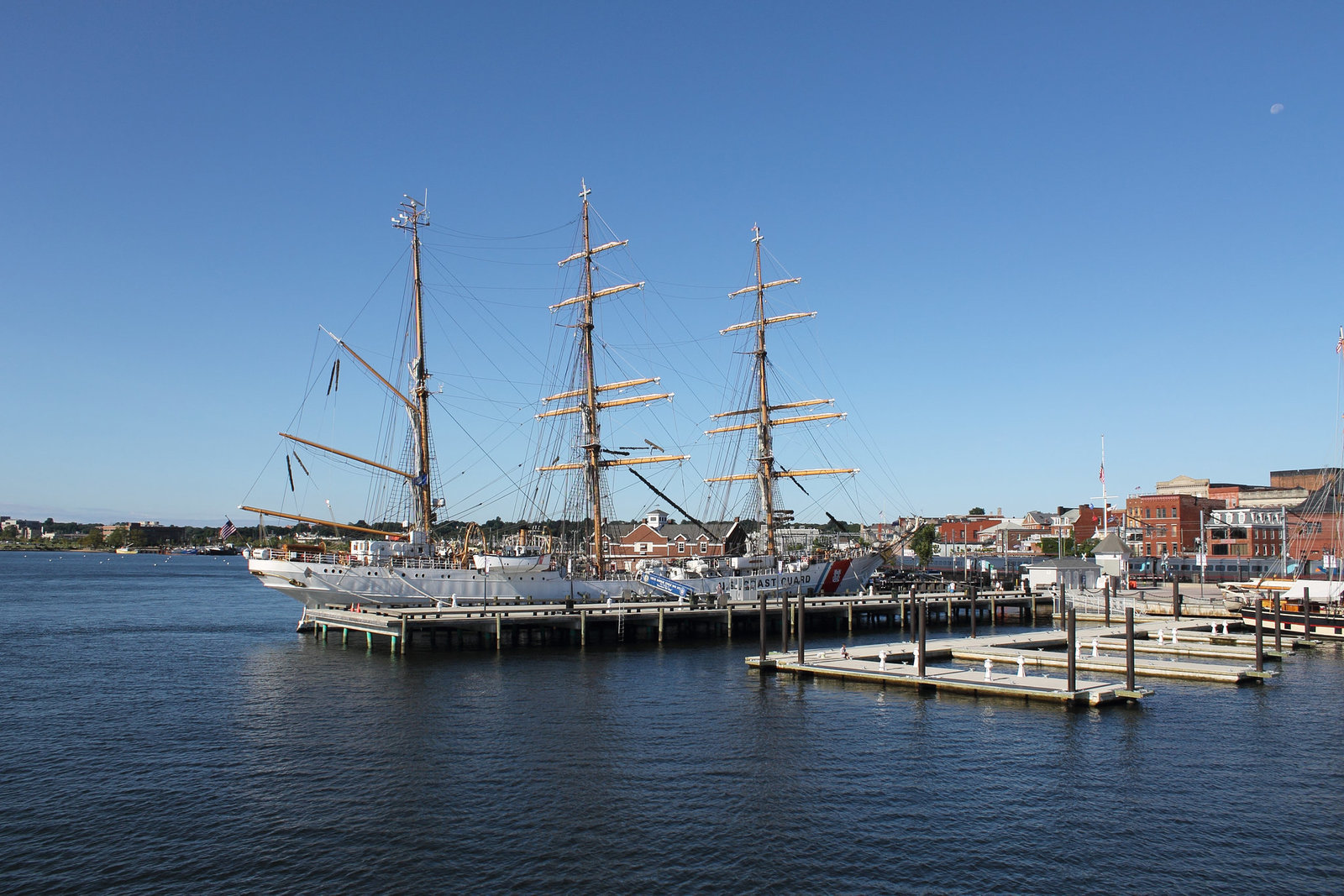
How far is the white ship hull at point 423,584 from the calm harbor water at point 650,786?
46.5 feet

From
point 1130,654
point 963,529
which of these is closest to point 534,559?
point 1130,654

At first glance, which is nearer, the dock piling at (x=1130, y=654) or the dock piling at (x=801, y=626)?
the dock piling at (x=1130, y=654)

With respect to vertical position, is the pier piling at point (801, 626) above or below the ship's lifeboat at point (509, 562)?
below

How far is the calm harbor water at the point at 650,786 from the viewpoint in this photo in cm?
1716

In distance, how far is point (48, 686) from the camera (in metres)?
36.2

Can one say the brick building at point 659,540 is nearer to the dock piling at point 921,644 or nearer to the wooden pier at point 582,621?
the wooden pier at point 582,621

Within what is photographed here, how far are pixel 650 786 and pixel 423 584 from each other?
35.3 m

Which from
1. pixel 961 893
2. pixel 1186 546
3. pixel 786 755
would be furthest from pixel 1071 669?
pixel 1186 546

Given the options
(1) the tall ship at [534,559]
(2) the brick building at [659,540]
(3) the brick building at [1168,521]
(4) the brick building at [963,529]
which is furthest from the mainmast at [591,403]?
(4) the brick building at [963,529]

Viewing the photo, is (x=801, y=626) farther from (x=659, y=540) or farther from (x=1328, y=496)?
(x=1328, y=496)

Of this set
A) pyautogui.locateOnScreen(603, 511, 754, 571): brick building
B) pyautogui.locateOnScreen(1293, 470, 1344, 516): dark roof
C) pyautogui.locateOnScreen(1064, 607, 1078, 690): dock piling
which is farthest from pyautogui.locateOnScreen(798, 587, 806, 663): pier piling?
pyautogui.locateOnScreen(603, 511, 754, 571): brick building

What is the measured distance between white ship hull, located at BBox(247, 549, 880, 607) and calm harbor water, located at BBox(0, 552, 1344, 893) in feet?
46.5

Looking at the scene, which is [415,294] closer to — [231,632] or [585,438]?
[585,438]

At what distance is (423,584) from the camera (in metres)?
54.5
